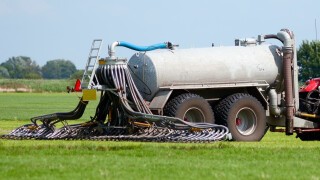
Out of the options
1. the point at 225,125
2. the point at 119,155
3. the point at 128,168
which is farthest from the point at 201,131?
the point at 128,168

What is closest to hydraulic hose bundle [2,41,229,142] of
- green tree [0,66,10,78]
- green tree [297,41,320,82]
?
green tree [297,41,320,82]

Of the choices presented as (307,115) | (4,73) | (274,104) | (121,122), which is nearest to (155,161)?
(121,122)

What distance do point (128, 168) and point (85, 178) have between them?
1.42 meters

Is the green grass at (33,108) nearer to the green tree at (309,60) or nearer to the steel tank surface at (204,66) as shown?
the steel tank surface at (204,66)

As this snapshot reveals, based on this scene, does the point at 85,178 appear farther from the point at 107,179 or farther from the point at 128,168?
the point at 128,168

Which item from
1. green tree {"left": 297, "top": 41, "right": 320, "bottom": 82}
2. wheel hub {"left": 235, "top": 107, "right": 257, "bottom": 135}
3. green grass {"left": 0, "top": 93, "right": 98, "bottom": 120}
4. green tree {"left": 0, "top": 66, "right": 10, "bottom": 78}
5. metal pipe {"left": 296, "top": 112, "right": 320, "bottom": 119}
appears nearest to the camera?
wheel hub {"left": 235, "top": 107, "right": 257, "bottom": 135}

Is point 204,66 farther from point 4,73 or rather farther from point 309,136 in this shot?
point 4,73

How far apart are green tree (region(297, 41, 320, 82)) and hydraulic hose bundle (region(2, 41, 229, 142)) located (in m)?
10.1

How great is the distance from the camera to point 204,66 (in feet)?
79.0

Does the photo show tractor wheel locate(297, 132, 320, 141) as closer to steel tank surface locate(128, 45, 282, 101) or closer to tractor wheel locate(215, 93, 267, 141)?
tractor wheel locate(215, 93, 267, 141)

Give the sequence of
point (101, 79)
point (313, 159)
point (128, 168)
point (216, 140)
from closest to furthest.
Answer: point (128, 168) → point (313, 159) → point (216, 140) → point (101, 79)

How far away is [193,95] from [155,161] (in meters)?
7.99

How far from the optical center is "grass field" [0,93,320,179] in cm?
1395

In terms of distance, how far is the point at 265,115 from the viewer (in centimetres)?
2486
